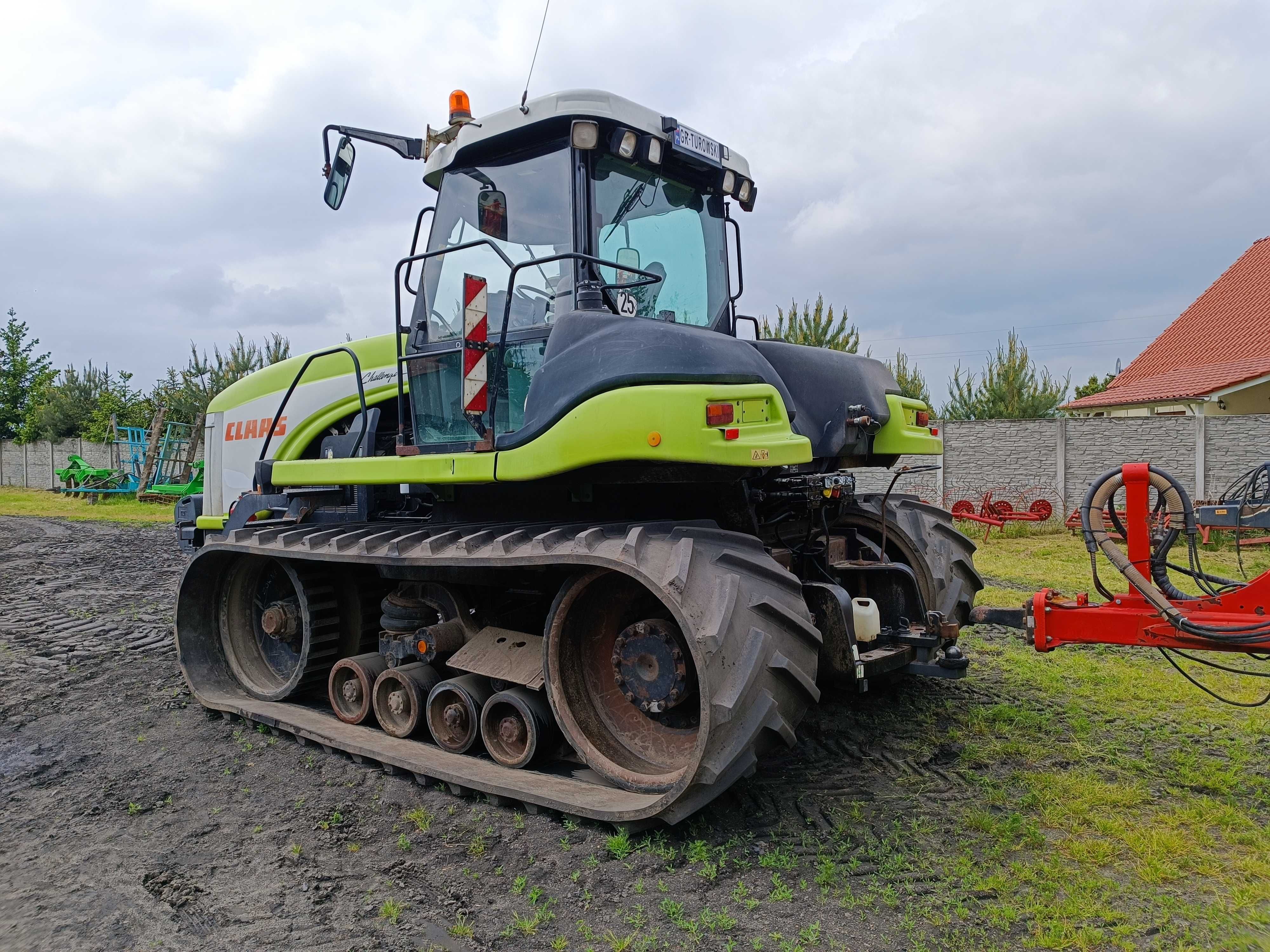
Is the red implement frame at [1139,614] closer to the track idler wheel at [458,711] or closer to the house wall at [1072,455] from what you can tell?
the track idler wheel at [458,711]

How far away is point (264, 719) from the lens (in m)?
4.92

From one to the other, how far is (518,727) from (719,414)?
1761 millimetres

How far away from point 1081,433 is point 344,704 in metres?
12.3

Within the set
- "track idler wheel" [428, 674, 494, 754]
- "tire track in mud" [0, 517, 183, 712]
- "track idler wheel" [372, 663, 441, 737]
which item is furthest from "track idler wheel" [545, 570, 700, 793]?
"tire track in mud" [0, 517, 183, 712]

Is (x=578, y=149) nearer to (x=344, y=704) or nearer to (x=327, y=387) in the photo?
(x=327, y=387)

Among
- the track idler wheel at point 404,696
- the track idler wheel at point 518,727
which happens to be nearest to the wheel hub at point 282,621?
the track idler wheel at point 404,696

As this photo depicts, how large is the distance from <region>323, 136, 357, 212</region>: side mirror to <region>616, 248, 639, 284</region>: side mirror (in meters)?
1.78

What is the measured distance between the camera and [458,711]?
431 cm

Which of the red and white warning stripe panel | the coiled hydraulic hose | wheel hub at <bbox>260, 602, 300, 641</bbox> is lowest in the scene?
wheel hub at <bbox>260, 602, 300, 641</bbox>

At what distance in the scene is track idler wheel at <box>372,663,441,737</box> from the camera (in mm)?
4488

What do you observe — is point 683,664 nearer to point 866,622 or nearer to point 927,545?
point 866,622

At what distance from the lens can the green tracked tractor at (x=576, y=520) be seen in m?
3.42

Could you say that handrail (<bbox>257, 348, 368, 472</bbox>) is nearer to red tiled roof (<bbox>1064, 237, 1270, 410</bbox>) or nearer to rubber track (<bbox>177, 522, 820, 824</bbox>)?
rubber track (<bbox>177, 522, 820, 824</bbox>)

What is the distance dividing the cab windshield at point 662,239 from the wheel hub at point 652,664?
160 centimetres
